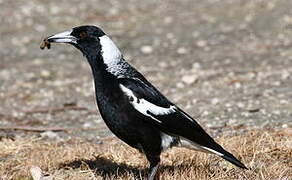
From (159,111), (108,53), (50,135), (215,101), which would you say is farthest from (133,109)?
(215,101)

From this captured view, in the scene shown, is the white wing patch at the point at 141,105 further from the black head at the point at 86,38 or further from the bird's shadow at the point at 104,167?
the bird's shadow at the point at 104,167

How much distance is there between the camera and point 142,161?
5266 millimetres

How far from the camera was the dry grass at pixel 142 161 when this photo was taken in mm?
4707

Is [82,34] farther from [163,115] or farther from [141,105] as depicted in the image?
[163,115]

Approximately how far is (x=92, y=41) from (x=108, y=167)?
3.36ft

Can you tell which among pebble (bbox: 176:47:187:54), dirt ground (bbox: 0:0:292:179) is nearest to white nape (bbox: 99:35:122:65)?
dirt ground (bbox: 0:0:292:179)

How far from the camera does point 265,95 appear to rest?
774cm

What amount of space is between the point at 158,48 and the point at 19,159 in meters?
6.35

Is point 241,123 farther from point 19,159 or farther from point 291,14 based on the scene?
point 291,14

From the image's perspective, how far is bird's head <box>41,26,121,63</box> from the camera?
15.5ft

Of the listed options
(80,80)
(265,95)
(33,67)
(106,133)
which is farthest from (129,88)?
(33,67)

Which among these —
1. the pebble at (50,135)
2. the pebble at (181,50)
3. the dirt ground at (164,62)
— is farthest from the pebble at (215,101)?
the pebble at (181,50)

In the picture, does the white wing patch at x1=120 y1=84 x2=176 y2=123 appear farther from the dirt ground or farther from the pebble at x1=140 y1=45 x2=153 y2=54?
the pebble at x1=140 y1=45 x2=153 y2=54

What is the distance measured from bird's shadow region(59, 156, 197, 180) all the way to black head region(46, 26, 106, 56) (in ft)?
2.90
